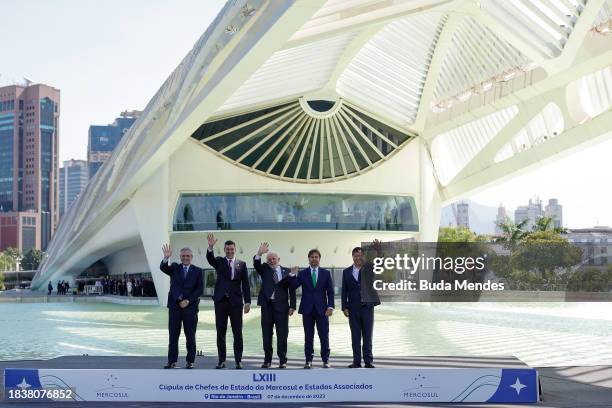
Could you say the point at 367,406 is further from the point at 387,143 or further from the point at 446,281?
the point at 387,143

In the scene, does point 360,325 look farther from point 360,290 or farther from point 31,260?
point 31,260

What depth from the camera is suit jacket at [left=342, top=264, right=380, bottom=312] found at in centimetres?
1130

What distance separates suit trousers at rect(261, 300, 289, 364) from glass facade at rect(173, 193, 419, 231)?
1127 inches

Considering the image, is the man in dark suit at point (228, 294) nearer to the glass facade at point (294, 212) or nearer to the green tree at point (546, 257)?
the green tree at point (546, 257)

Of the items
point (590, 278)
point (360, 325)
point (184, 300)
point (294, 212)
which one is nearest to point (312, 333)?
point (360, 325)

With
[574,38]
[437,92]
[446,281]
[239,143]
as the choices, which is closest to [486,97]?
[437,92]

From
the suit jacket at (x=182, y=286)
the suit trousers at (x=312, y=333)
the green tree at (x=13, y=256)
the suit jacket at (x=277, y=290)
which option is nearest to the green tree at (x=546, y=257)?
the suit trousers at (x=312, y=333)

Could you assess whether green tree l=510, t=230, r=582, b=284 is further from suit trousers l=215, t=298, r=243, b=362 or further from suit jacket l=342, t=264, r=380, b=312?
suit trousers l=215, t=298, r=243, b=362

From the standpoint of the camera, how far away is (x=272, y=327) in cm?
1139

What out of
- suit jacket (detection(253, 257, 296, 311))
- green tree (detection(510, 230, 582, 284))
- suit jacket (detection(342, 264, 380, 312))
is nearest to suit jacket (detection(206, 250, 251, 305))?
suit jacket (detection(253, 257, 296, 311))

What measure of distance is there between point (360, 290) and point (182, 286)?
7.31 ft

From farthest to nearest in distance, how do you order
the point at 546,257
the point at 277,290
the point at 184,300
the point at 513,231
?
the point at 513,231
the point at 546,257
the point at 277,290
the point at 184,300

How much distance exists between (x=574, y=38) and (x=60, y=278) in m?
62.0

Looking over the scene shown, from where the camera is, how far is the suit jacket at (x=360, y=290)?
37.1 feet
